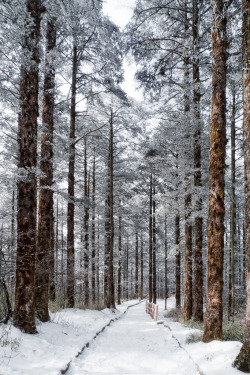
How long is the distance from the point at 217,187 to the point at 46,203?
562cm

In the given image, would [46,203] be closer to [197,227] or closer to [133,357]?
[133,357]

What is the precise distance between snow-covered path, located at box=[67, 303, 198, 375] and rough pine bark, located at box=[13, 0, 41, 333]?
1.77m

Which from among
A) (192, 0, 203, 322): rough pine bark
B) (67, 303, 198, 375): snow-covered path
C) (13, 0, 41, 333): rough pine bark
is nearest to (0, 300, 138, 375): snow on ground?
(67, 303, 198, 375): snow-covered path

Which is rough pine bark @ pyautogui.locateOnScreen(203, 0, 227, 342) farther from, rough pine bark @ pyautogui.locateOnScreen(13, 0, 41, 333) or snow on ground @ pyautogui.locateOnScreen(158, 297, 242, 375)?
rough pine bark @ pyautogui.locateOnScreen(13, 0, 41, 333)

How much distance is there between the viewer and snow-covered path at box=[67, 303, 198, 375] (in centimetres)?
495

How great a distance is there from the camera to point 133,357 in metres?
6.03

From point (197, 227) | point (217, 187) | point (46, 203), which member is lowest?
point (197, 227)

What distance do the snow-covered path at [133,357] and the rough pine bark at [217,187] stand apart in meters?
1.05

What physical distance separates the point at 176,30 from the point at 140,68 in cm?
274

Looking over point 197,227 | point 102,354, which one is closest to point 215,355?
point 102,354

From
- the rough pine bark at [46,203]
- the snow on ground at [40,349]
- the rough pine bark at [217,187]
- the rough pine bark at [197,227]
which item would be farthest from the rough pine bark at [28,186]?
the rough pine bark at [197,227]

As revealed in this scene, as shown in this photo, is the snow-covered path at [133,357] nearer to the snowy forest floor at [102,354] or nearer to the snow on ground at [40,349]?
the snowy forest floor at [102,354]

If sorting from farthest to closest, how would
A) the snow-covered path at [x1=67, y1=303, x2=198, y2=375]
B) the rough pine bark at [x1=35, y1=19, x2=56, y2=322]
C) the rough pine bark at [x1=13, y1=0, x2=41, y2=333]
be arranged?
the rough pine bark at [x1=35, y1=19, x2=56, y2=322]
the rough pine bark at [x1=13, y1=0, x2=41, y2=333]
the snow-covered path at [x1=67, y1=303, x2=198, y2=375]

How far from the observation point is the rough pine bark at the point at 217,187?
6.12 meters
